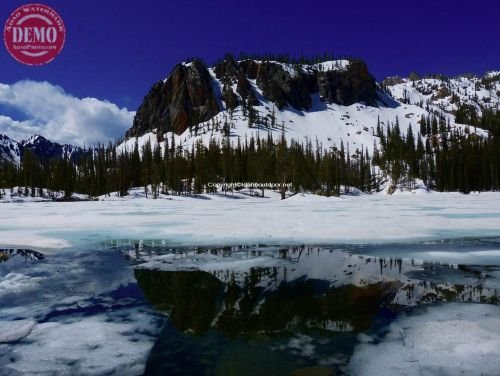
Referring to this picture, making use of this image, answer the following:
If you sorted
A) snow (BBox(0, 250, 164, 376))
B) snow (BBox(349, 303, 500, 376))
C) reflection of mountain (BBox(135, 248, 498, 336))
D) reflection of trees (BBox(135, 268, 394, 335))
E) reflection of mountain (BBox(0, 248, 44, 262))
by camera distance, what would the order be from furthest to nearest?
reflection of mountain (BBox(0, 248, 44, 262)) → reflection of mountain (BBox(135, 248, 498, 336)) → reflection of trees (BBox(135, 268, 394, 335)) → snow (BBox(0, 250, 164, 376)) → snow (BBox(349, 303, 500, 376))

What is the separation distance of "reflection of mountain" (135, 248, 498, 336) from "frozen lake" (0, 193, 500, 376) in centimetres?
3

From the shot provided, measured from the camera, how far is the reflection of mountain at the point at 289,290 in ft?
18.9

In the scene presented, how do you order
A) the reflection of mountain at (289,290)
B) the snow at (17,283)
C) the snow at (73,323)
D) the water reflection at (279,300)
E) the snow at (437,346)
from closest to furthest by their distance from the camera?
the snow at (437,346) < the snow at (73,323) < the water reflection at (279,300) < the reflection of mountain at (289,290) < the snow at (17,283)

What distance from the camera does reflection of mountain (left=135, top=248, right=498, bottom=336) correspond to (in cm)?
576

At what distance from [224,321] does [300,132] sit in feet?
614

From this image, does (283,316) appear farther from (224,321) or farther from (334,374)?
(334,374)

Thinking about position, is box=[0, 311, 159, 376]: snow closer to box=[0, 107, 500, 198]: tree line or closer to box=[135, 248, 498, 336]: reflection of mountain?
box=[135, 248, 498, 336]: reflection of mountain

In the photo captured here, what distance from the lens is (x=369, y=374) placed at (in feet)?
13.4

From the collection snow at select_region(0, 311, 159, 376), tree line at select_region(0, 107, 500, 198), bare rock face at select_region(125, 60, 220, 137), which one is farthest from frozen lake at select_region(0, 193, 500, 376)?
bare rock face at select_region(125, 60, 220, 137)

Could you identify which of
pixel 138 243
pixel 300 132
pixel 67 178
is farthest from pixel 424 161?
pixel 138 243

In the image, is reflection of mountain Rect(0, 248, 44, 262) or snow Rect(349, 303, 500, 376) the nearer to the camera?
snow Rect(349, 303, 500, 376)

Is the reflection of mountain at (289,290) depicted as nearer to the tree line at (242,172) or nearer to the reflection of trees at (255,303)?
the reflection of trees at (255,303)

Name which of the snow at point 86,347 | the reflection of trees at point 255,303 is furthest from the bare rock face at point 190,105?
the snow at point 86,347

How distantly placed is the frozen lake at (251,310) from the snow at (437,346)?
0.07ft
